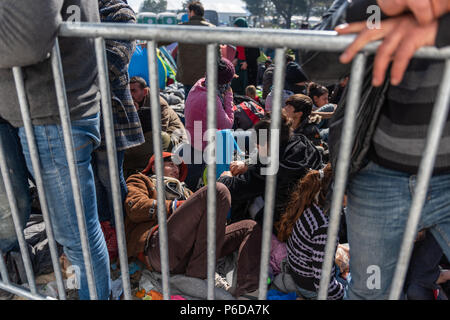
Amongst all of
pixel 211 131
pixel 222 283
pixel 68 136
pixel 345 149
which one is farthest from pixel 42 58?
pixel 222 283

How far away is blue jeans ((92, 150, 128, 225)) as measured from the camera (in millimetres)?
2379

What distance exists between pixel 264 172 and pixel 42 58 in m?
1.93

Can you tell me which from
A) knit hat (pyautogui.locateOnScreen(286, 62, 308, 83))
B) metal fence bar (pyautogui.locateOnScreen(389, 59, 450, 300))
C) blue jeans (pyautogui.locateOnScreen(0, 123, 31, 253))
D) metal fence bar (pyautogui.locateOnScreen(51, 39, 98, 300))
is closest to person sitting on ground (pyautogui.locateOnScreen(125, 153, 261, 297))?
blue jeans (pyautogui.locateOnScreen(0, 123, 31, 253))

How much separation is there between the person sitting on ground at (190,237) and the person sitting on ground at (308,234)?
10.6 inches

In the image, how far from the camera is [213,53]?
3.64 ft

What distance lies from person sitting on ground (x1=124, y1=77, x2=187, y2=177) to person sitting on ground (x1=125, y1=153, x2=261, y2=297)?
0.76 m

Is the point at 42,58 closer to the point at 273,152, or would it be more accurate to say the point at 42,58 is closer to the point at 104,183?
the point at 273,152

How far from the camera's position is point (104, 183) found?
8.11 ft

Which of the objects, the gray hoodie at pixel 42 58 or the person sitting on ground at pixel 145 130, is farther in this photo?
the person sitting on ground at pixel 145 130

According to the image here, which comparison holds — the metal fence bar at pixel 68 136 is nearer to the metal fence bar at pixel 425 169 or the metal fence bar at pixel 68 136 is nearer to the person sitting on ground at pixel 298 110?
the metal fence bar at pixel 425 169

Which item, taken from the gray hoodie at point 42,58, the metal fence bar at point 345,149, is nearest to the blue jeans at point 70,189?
the gray hoodie at point 42,58

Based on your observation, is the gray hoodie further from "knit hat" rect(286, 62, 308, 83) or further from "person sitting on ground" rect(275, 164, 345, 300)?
"knit hat" rect(286, 62, 308, 83)

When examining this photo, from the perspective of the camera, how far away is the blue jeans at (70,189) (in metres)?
1.55
